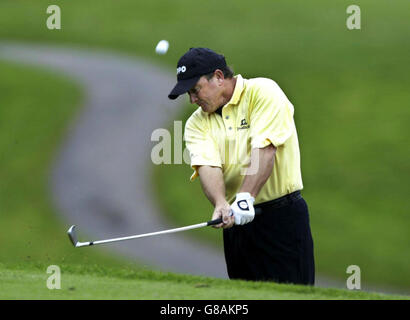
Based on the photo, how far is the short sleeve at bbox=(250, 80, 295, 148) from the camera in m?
5.72

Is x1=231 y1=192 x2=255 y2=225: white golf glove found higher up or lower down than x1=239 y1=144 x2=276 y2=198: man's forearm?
lower down

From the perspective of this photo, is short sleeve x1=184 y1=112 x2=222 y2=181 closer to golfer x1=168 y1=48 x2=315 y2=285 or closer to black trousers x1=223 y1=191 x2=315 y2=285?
golfer x1=168 y1=48 x2=315 y2=285

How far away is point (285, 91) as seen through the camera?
21.4 metres

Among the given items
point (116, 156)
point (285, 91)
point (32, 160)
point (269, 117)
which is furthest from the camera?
point (285, 91)

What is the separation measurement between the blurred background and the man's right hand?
19.2 feet

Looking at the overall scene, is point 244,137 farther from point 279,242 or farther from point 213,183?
point 279,242

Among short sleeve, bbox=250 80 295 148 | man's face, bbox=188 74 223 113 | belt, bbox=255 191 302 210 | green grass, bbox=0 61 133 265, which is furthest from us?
green grass, bbox=0 61 133 265

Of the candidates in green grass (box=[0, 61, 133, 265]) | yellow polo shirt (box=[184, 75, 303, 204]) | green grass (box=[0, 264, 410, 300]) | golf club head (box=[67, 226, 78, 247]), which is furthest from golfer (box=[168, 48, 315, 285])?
green grass (box=[0, 61, 133, 265])

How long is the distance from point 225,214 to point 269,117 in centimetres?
65

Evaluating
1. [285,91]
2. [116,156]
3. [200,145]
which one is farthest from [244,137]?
[285,91]

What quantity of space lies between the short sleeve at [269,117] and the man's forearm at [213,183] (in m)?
0.32

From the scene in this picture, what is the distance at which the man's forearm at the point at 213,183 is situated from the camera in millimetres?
5824

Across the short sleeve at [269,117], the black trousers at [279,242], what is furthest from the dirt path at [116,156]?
the short sleeve at [269,117]

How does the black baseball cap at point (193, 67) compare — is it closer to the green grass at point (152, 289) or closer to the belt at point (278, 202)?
the belt at point (278, 202)
